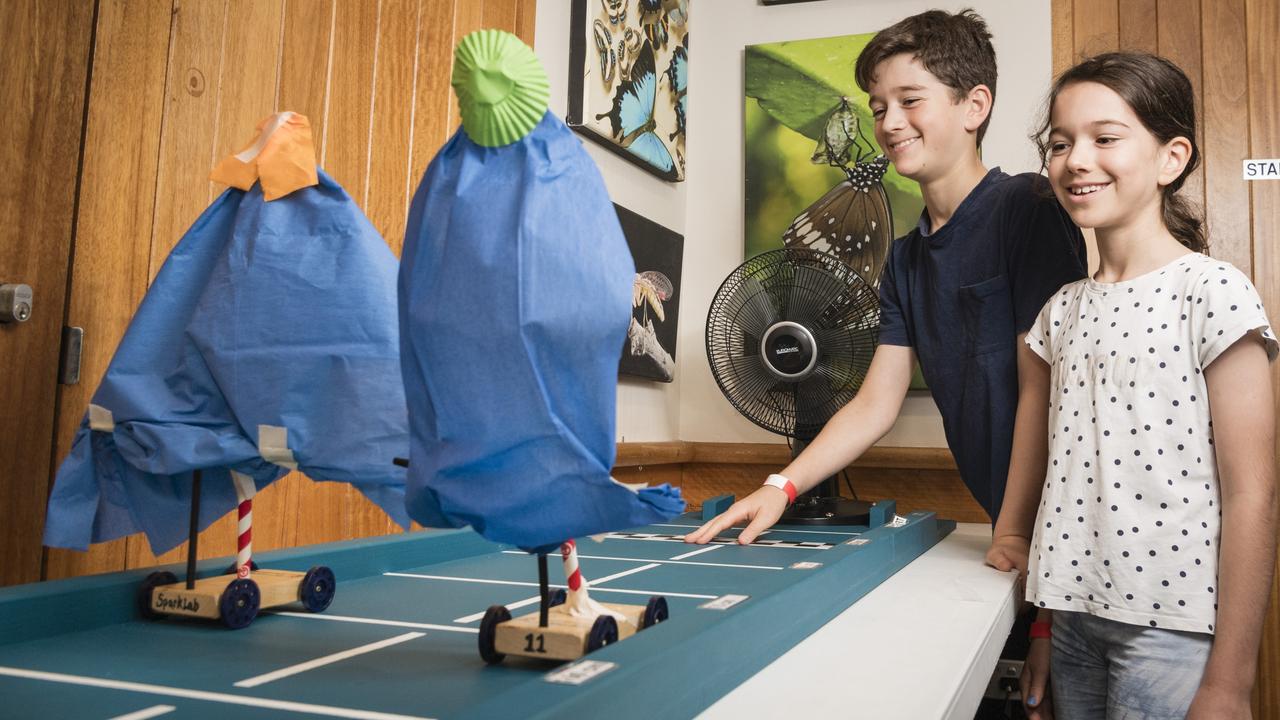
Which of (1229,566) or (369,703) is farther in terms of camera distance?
(1229,566)

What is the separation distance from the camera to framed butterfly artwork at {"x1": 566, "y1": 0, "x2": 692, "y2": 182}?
242 cm

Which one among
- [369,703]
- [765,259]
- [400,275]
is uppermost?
[765,259]

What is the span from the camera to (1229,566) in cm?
109

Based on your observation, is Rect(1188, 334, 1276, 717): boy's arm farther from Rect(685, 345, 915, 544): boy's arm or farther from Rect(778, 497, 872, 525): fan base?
Rect(778, 497, 872, 525): fan base

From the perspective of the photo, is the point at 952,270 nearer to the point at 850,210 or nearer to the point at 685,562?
the point at 685,562

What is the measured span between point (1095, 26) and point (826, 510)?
1.89 meters

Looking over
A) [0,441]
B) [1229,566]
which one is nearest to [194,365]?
[0,441]

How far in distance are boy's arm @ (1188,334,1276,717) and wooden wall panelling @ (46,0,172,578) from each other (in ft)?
4.63

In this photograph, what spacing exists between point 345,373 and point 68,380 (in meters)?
0.63

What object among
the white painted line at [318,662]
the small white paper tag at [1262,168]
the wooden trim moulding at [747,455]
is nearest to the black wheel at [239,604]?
the white painted line at [318,662]

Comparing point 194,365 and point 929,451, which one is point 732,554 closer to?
point 194,365

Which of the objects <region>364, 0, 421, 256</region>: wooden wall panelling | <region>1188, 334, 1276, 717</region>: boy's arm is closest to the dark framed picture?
<region>364, 0, 421, 256</region>: wooden wall panelling

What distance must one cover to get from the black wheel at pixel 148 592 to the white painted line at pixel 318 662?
26 cm

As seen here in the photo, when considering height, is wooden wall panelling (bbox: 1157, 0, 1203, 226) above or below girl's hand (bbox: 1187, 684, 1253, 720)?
above
